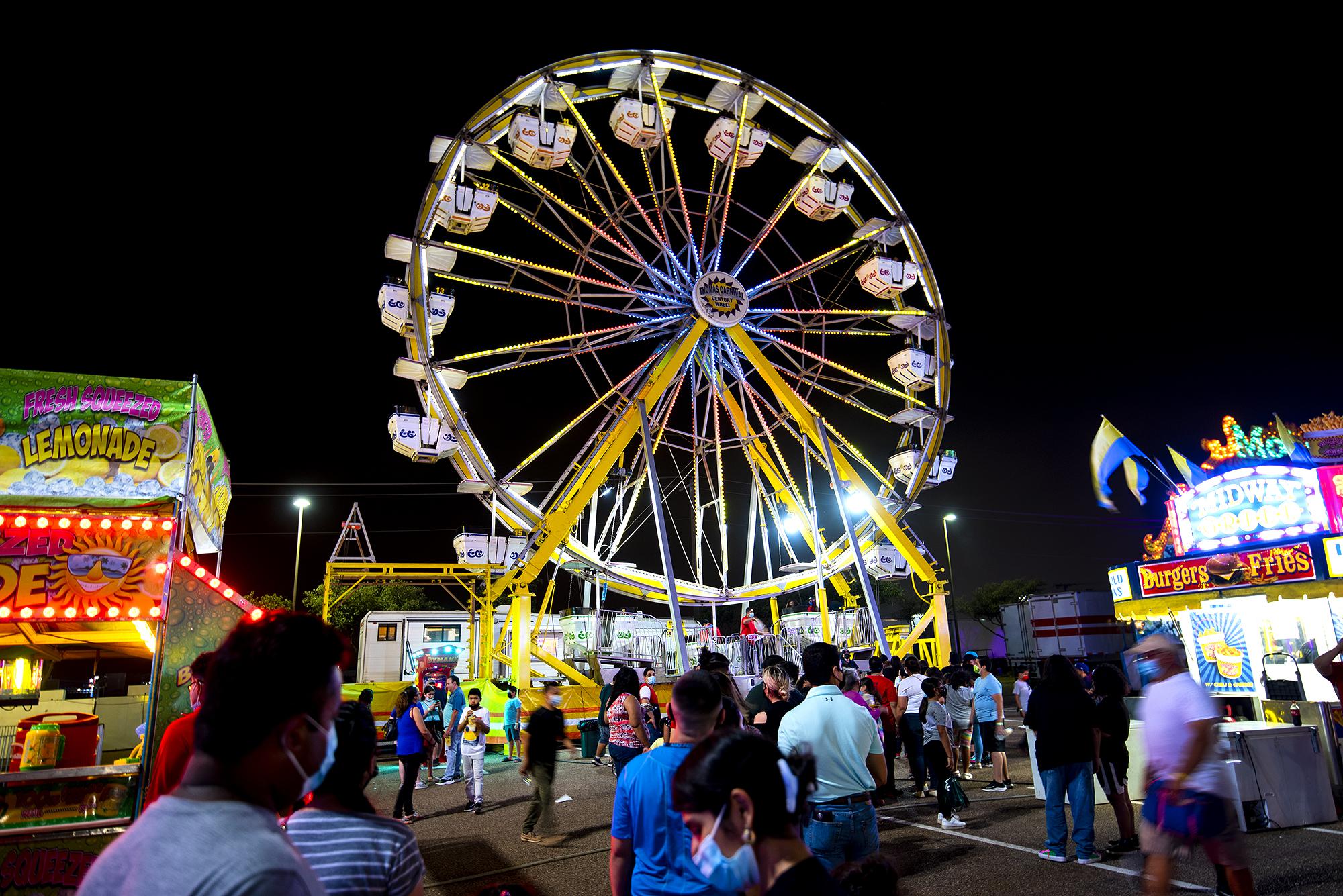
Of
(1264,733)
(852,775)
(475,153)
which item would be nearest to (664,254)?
(475,153)

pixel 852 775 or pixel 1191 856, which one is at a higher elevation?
pixel 852 775

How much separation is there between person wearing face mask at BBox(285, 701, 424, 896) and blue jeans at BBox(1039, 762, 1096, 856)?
18.9ft

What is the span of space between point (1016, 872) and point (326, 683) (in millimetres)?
6310

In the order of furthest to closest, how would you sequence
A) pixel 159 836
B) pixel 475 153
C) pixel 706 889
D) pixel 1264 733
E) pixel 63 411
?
1. pixel 475 153
2. pixel 1264 733
3. pixel 63 411
4. pixel 706 889
5. pixel 159 836

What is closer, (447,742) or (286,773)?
(286,773)

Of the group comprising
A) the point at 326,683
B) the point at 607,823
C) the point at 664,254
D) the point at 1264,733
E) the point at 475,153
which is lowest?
the point at 607,823

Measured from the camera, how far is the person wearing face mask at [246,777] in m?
1.22

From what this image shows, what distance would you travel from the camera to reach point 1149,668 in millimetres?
4895

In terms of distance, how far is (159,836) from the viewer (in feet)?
4.14

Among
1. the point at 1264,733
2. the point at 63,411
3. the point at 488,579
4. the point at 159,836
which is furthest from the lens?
the point at 488,579

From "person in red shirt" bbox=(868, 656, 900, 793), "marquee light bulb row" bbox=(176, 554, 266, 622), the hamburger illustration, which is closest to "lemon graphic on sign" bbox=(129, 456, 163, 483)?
"marquee light bulb row" bbox=(176, 554, 266, 622)

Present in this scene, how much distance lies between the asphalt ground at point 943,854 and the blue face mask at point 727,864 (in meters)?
3.50

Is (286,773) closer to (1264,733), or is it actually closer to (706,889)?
(706,889)

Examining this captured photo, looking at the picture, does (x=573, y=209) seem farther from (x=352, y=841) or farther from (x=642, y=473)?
(x=352, y=841)
